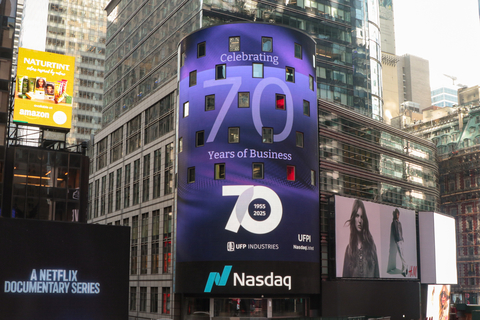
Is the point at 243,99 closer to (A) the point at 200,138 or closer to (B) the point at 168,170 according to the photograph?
(A) the point at 200,138

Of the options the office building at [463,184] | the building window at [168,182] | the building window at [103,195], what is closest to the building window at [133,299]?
the building window at [168,182]

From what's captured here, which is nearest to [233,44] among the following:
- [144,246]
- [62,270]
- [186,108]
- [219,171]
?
[186,108]

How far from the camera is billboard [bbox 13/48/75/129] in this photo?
187 ft

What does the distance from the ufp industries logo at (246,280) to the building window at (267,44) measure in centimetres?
2316

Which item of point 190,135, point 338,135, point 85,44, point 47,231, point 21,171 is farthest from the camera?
point 85,44

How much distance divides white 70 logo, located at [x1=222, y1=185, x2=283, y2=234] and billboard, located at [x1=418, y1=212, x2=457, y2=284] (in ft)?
111

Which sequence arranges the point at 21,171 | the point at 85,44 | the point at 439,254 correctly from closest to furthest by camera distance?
the point at 21,171, the point at 439,254, the point at 85,44

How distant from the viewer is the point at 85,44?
194 meters

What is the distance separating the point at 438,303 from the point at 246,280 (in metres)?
40.5

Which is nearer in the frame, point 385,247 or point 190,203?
point 190,203

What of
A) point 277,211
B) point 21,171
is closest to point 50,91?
point 21,171

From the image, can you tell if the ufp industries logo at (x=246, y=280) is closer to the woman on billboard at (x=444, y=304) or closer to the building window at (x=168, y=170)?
the building window at (x=168, y=170)

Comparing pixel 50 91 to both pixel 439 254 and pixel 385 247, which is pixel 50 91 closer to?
pixel 385 247

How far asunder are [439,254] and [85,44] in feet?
476
